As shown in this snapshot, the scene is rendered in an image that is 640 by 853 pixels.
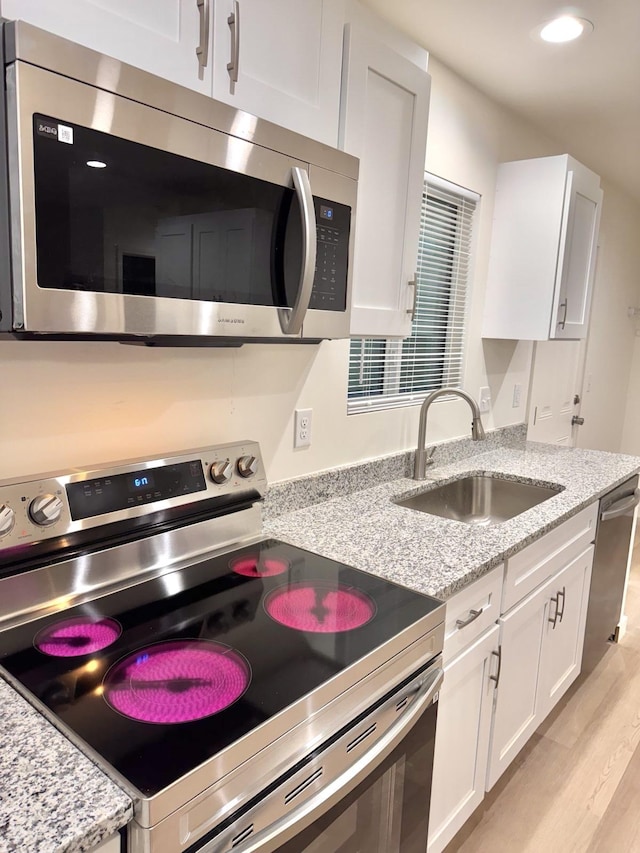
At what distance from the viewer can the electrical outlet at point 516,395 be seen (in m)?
3.01

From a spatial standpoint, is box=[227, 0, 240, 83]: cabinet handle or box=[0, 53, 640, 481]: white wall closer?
box=[227, 0, 240, 83]: cabinet handle

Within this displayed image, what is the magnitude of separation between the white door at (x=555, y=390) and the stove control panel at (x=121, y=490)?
216cm

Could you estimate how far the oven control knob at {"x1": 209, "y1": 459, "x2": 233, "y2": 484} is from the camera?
1414mm

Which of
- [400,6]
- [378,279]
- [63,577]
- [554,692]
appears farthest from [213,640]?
[400,6]

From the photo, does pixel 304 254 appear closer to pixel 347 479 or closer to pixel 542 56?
pixel 347 479

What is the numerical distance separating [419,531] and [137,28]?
1275mm

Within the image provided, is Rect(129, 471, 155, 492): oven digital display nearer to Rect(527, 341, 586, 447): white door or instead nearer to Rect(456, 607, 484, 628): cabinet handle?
Rect(456, 607, 484, 628): cabinet handle

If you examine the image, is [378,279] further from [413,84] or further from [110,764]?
[110,764]

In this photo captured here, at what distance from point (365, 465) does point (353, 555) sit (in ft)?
2.01

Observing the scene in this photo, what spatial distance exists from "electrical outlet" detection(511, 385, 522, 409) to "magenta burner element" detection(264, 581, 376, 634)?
2014mm

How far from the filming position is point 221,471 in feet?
4.68

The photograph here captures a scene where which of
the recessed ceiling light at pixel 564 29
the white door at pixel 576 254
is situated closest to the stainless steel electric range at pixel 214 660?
the recessed ceiling light at pixel 564 29

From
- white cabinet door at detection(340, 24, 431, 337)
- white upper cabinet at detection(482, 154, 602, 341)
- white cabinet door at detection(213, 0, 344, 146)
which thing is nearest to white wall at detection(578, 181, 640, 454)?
white upper cabinet at detection(482, 154, 602, 341)

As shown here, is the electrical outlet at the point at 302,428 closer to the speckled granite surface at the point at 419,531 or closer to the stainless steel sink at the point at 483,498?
the speckled granite surface at the point at 419,531
